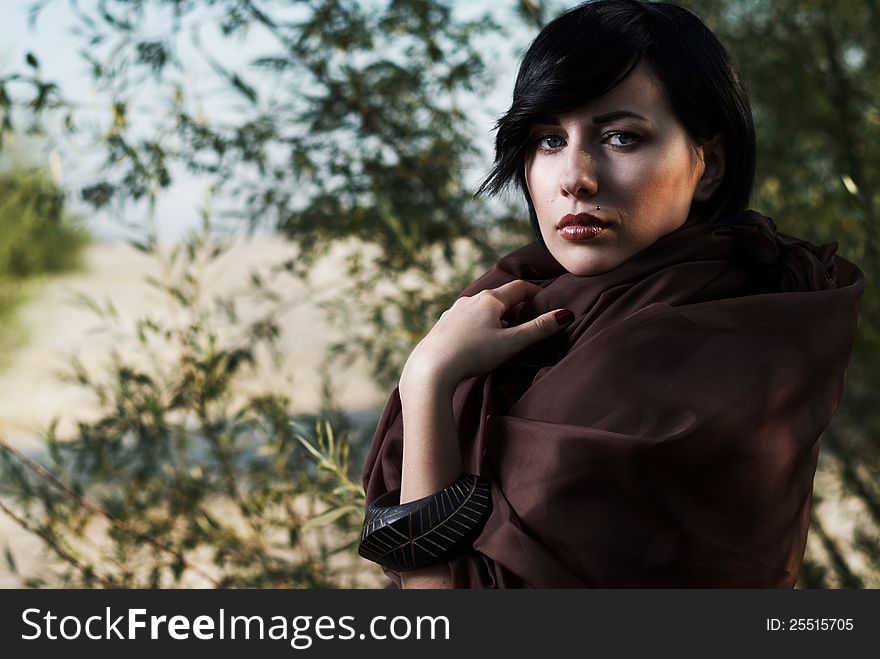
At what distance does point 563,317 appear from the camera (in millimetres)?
1087

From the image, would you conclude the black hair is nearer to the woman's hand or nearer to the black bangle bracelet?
the woman's hand

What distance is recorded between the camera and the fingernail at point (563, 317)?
1086mm

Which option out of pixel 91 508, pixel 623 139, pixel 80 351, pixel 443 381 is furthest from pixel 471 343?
pixel 80 351

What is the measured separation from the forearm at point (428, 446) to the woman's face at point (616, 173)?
8.6 inches

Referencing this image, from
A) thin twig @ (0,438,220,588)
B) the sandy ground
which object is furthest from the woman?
the sandy ground

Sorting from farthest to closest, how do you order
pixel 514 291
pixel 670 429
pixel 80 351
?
pixel 80 351 → pixel 514 291 → pixel 670 429

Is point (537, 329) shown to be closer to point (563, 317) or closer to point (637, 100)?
point (563, 317)

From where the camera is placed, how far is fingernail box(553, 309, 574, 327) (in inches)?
42.8

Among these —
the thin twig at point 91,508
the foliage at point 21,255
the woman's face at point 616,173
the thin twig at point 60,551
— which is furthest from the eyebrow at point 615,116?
the foliage at point 21,255

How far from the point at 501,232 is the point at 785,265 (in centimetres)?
164

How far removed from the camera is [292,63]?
7.58 ft

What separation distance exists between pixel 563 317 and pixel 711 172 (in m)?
0.26
